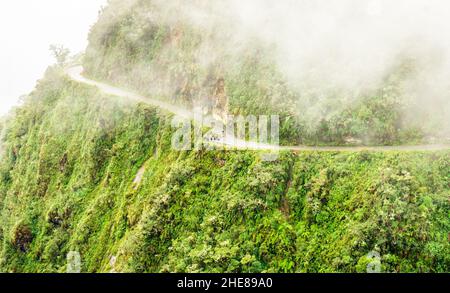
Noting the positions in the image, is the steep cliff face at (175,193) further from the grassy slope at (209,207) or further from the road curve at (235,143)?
the road curve at (235,143)

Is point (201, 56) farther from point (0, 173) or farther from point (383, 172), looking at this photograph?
point (0, 173)

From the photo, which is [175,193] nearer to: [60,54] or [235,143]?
[235,143]

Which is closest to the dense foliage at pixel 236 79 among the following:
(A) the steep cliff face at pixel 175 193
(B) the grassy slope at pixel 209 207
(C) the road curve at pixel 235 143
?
(A) the steep cliff face at pixel 175 193

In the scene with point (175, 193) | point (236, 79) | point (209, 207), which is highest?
point (236, 79)

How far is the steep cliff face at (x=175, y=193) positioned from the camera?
123 feet

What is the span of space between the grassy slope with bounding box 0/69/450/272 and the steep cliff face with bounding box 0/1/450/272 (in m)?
0.13

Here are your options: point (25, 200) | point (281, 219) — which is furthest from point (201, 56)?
point (25, 200)

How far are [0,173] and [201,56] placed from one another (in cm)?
4669

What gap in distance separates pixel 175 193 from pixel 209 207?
4.71 m

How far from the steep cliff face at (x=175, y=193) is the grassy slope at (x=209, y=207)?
0.41 feet

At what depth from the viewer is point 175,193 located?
158 ft

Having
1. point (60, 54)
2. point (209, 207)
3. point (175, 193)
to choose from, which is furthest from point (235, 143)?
point (60, 54)

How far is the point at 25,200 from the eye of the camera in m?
70.5

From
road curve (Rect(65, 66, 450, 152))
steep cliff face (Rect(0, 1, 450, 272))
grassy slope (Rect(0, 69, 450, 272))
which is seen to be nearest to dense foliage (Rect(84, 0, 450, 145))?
steep cliff face (Rect(0, 1, 450, 272))
